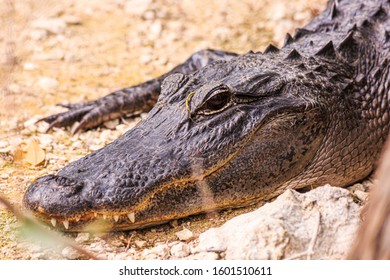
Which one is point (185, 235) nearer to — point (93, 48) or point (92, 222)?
point (92, 222)

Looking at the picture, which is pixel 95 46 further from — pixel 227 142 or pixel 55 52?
pixel 227 142

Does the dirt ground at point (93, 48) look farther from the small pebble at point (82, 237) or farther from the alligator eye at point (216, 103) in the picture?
the alligator eye at point (216, 103)

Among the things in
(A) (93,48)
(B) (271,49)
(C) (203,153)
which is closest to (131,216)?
(C) (203,153)

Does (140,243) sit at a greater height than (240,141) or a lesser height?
lesser

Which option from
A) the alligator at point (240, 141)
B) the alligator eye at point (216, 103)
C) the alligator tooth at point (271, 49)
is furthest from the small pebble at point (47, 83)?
the alligator eye at point (216, 103)

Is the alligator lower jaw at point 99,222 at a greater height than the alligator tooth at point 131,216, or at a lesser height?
lesser

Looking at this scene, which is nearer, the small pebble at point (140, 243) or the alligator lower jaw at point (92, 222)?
the alligator lower jaw at point (92, 222)
